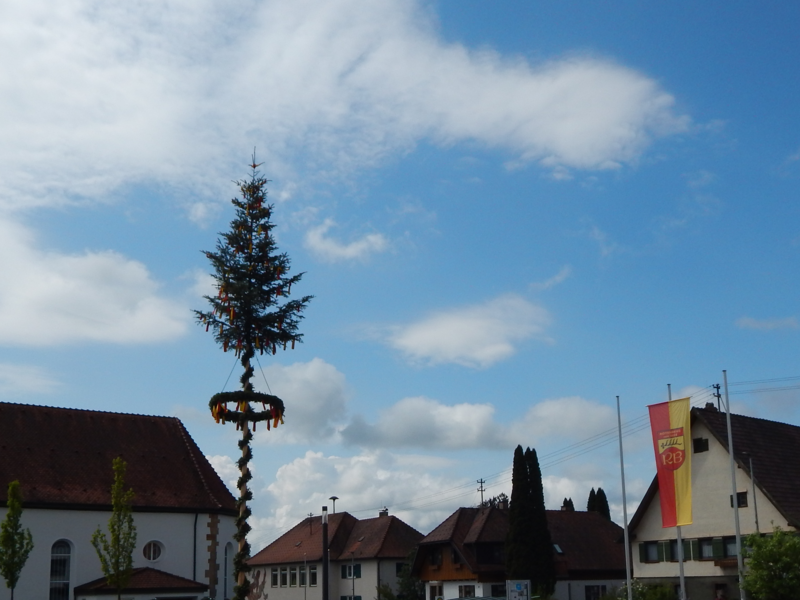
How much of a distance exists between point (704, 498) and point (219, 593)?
24.4 m

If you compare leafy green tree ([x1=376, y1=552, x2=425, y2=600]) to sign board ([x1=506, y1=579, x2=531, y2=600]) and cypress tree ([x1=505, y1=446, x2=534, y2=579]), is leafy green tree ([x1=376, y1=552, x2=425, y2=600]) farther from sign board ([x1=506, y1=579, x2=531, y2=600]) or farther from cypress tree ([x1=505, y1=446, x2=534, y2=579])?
sign board ([x1=506, y1=579, x2=531, y2=600])

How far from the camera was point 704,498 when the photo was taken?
44531 mm

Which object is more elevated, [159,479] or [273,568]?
[159,479]

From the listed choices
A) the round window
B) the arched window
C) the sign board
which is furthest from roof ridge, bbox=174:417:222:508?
the sign board

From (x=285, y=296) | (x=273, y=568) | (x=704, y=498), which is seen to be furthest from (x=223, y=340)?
(x=273, y=568)

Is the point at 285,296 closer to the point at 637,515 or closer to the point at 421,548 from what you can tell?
the point at 637,515

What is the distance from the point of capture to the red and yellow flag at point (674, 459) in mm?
36312

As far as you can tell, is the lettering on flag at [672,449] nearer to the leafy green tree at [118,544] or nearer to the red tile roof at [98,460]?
the leafy green tree at [118,544]

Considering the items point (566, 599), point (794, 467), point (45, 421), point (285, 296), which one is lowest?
point (566, 599)

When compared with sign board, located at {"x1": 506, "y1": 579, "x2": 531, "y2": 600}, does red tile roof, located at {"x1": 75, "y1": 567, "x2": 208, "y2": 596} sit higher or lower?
lower

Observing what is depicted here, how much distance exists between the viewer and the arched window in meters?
40.8

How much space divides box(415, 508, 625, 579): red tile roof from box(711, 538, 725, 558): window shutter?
19382 mm

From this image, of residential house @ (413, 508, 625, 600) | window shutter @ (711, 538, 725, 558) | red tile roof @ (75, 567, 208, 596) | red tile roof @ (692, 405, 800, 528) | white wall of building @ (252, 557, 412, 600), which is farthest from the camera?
white wall of building @ (252, 557, 412, 600)

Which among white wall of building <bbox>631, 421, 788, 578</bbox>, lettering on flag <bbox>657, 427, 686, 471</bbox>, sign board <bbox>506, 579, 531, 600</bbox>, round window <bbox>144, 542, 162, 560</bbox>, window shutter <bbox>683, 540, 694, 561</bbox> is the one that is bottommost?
sign board <bbox>506, 579, 531, 600</bbox>
